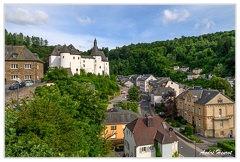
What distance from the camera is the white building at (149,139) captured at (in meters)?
7.96

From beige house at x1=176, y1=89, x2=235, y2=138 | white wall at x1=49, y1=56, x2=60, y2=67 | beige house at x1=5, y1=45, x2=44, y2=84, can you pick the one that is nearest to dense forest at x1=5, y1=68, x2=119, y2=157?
beige house at x1=5, y1=45, x2=44, y2=84

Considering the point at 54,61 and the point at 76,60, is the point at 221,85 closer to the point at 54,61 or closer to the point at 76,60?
the point at 76,60

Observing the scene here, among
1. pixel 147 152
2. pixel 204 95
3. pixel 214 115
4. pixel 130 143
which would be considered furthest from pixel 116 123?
pixel 204 95

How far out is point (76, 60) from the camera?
2175 cm

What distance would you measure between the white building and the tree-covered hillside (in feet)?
53.5

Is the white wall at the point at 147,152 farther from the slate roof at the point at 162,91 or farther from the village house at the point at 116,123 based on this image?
the slate roof at the point at 162,91

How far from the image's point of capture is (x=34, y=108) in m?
5.20

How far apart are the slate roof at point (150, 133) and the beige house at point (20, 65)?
7973 millimetres

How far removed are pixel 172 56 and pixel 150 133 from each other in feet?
113

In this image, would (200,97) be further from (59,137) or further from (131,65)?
(131,65)

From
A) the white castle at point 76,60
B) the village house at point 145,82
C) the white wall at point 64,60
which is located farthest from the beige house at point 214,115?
the village house at point 145,82

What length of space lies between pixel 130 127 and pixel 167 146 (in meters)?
2.53

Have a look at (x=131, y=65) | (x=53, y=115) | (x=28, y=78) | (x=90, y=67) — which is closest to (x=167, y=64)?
(x=131, y=65)

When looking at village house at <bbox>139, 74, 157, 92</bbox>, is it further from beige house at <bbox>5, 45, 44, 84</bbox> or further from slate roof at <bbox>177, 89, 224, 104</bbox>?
beige house at <bbox>5, 45, 44, 84</bbox>
